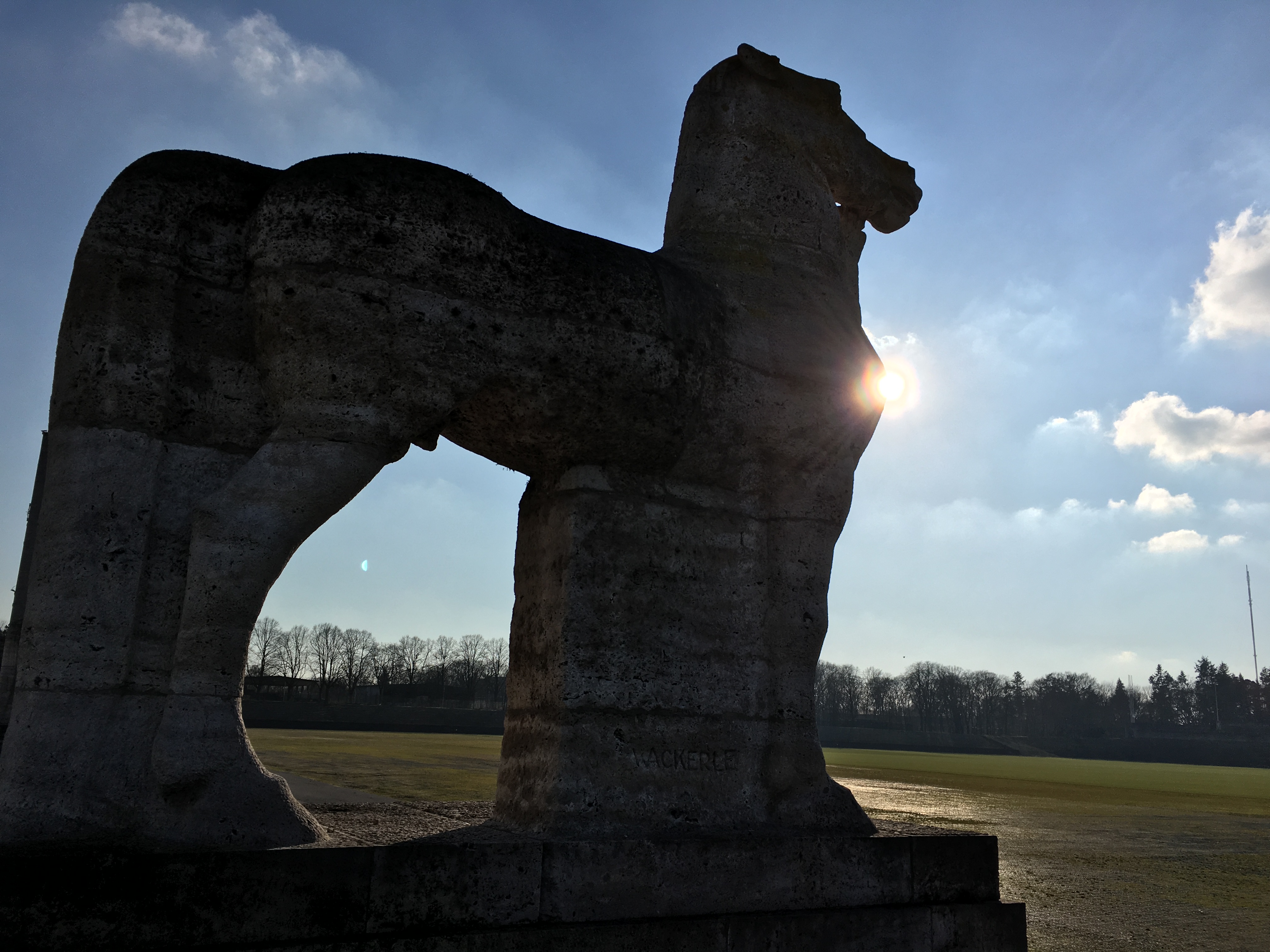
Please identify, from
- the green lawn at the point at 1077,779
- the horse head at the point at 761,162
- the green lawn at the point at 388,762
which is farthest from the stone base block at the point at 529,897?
the green lawn at the point at 1077,779

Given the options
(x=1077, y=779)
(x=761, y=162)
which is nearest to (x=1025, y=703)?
(x=1077, y=779)

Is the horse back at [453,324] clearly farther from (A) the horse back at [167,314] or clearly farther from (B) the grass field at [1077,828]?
(B) the grass field at [1077,828]

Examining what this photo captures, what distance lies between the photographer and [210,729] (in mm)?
2885

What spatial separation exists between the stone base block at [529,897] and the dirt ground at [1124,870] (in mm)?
1867

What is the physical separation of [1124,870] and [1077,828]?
13.8 feet

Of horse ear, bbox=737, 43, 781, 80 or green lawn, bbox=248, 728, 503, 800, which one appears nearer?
horse ear, bbox=737, 43, 781, 80

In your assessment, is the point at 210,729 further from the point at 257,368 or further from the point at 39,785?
the point at 257,368

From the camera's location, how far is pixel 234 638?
2.98 metres

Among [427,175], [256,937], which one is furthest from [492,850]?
[427,175]

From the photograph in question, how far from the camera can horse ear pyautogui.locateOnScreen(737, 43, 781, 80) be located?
4.51 m

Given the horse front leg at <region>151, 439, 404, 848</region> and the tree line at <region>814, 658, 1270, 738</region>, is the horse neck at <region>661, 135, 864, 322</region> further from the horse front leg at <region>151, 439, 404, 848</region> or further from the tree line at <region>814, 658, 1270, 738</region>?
the tree line at <region>814, 658, 1270, 738</region>

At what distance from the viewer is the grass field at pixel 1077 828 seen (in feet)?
21.0

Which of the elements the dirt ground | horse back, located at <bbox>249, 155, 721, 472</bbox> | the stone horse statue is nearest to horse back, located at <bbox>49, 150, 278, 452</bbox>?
the stone horse statue

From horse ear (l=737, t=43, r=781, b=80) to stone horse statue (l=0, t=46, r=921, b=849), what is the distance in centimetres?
74
